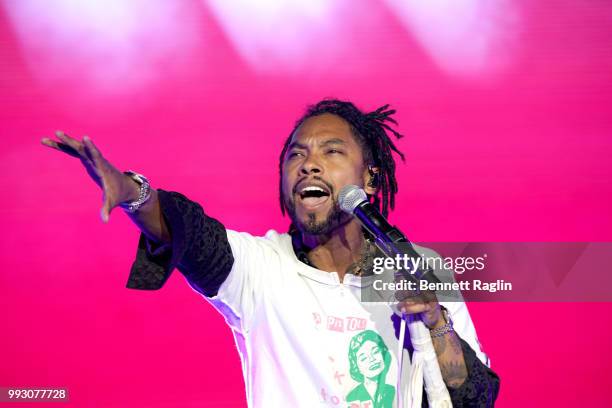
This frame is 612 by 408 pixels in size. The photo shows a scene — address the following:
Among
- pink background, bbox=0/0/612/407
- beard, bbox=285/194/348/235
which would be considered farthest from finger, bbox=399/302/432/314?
pink background, bbox=0/0/612/407

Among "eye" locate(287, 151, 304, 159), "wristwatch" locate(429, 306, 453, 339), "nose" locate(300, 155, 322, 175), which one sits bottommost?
"wristwatch" locate(429, 306, 453, 339)

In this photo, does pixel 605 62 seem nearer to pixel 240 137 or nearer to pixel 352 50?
pixel 352 50

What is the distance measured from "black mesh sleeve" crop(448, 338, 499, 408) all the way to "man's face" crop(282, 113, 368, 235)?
512 mm

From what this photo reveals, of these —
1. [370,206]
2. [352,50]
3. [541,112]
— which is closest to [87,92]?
[352,50]

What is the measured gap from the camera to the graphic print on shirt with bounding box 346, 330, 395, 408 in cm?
194

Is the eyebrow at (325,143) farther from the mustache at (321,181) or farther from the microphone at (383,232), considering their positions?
the microphone at (383,232)

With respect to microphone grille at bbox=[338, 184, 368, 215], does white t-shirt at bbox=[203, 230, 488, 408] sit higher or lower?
lower

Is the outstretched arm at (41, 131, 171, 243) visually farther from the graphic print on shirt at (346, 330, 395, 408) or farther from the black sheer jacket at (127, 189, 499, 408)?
the graphic print on shirt at (346, 330, 395, 408)

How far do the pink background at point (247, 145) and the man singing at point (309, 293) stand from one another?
2.24ft

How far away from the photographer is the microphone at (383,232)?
5.27 ft

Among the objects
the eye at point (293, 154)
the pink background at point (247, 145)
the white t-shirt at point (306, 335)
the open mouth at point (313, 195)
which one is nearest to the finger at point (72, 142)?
the white t-shirt at point (306, 335)

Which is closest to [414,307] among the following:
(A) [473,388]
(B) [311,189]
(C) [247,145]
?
(A) [473,388]

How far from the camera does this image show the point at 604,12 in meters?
3.01

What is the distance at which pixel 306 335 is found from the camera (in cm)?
197
